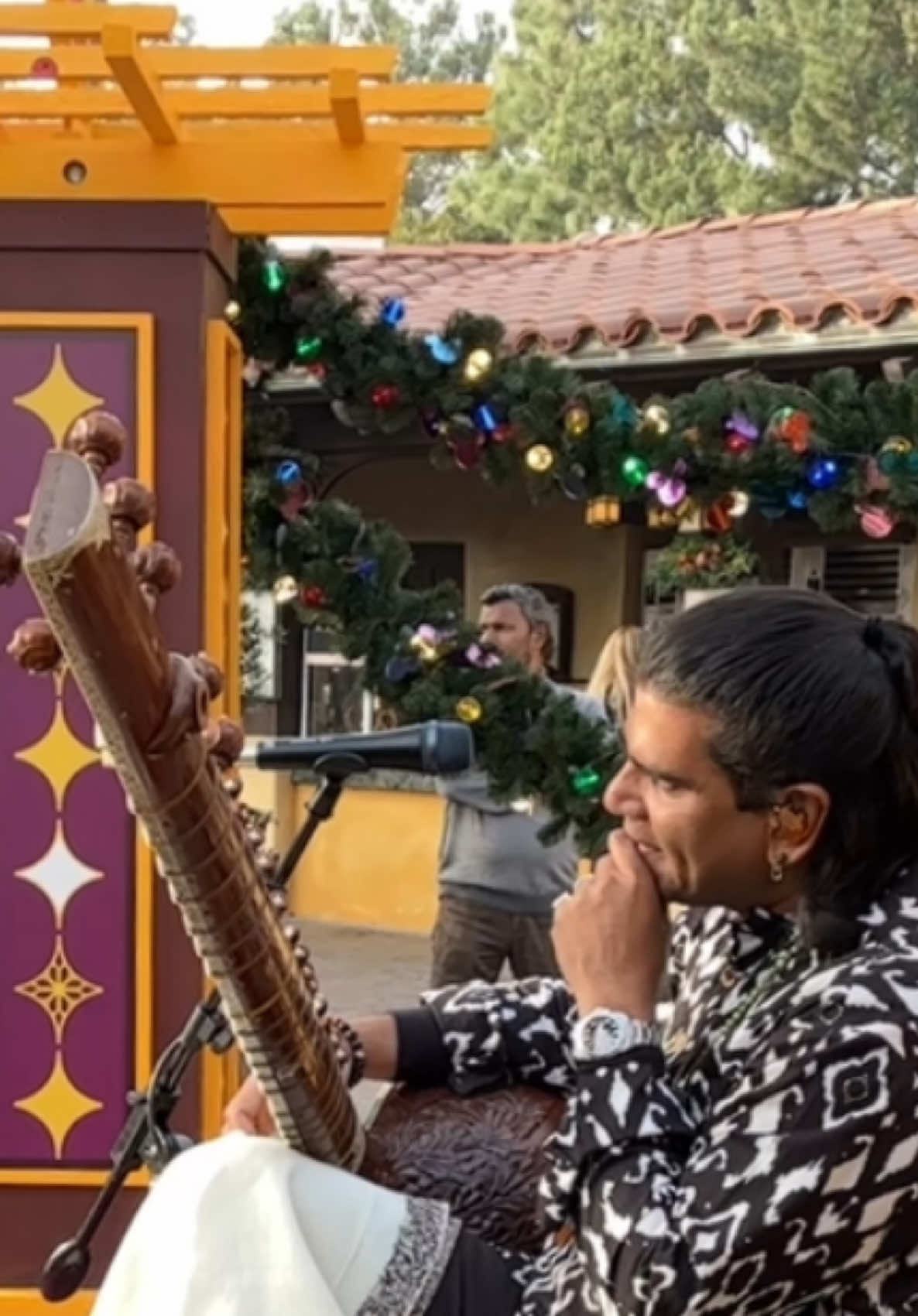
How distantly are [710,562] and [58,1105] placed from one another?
13.3 ft

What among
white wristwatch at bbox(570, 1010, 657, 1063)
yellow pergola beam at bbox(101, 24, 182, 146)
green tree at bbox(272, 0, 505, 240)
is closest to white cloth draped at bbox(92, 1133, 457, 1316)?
white wristwatch at bbox(570, 1010, 657, 1063)

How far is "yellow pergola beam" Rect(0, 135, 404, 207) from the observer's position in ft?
10.2

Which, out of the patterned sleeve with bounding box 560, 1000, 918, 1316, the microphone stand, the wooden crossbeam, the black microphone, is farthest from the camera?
the wooden crossbeam

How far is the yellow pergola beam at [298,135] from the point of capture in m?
3.02

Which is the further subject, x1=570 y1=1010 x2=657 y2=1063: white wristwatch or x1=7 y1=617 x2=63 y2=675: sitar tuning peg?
x1=570 y1=1010 x2=657 y2=1063: white wristwatch

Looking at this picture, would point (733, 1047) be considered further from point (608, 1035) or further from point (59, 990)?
point (59, 990)

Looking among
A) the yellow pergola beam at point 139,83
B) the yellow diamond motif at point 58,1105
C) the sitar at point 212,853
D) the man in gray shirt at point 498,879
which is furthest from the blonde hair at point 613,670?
the sitar at point 212,853

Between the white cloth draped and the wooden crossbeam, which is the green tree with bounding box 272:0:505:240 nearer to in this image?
the wooden crossbeam

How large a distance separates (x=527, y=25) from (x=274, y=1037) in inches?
917

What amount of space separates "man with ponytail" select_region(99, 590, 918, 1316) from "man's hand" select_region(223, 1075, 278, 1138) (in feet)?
0.10

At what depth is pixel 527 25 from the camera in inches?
902

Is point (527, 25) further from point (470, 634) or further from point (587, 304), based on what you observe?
point (470, 634)

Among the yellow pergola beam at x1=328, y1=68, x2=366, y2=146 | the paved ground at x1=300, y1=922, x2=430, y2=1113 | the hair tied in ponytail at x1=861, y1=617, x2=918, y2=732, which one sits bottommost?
the paved ground at x1=300, y1=922, x2=430, y2=1113

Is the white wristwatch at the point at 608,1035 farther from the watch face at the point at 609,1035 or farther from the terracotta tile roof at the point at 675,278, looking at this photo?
the terracotta tile roof at the point at 675,278
